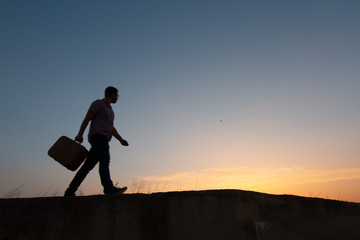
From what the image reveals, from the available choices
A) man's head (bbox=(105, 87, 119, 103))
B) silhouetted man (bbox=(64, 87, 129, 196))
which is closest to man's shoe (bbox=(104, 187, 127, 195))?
silhouetted man (bbox=(64, 87, 129, 196))

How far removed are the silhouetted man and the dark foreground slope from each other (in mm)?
511

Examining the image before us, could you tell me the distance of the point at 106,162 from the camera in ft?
11.7

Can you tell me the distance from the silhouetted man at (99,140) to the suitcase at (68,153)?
84 millimetres

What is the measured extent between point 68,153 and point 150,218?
1.36m

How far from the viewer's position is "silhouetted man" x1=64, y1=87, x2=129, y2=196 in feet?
11.4

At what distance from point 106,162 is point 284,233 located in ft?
7.32

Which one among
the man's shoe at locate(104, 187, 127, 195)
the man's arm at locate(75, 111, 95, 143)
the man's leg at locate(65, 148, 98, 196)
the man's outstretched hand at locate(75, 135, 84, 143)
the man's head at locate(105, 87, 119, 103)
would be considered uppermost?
the man's head at locate(105, 87, 119, 103)

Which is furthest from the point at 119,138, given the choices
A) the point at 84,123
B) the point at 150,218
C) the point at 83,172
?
the point at 150,218

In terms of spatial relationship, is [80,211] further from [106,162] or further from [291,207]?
[291,207]

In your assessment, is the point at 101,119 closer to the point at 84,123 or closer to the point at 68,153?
the point at 84,123

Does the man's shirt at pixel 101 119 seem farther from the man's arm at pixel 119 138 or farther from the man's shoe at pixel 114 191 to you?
the man's shoe at pixel 114 191

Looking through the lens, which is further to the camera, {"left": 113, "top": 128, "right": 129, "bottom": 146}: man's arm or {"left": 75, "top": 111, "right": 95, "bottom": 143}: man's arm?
{"left": 113, "top": 128, "right": 129, "bottom": 146}: man's arm

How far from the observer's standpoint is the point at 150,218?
9.58 ft

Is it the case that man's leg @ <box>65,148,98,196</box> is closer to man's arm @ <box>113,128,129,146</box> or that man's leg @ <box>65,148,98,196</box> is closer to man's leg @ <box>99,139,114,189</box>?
man's leg @ <box>99,139,114,189</box>
